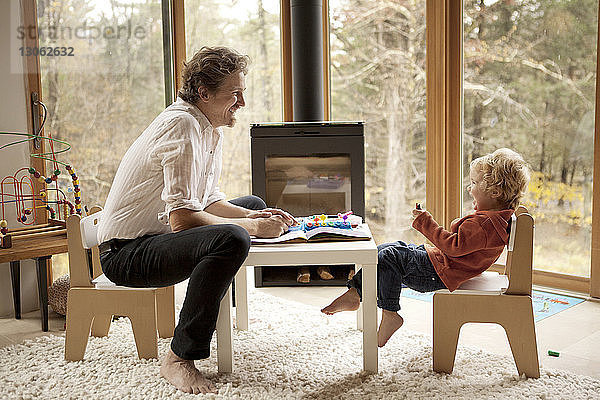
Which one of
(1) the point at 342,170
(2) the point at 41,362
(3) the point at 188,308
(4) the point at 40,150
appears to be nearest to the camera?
(3) the point at 188,308

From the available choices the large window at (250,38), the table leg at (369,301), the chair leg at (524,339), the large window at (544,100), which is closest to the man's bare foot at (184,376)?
the table leg at (369,301)

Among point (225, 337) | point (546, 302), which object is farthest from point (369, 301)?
point (546, 302)

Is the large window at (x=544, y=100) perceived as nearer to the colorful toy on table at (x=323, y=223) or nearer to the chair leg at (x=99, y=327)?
the colorful toy on table at (x=323, y=223)

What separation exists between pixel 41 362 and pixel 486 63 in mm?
2636

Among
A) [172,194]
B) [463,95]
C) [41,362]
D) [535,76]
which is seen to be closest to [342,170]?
[463,95]

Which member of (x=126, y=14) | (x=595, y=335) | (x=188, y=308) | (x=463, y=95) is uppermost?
(x=126, y=14)

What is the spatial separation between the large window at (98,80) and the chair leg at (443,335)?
2102 mm

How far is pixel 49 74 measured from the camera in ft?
A: 11.3

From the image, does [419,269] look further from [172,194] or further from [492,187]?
[172,194]

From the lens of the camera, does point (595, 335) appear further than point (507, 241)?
Yes

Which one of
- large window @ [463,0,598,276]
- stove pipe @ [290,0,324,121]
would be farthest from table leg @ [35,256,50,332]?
large window @ [463,0,598,276]

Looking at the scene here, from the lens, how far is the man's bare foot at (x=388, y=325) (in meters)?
2.47

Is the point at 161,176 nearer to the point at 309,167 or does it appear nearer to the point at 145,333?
the point at 145,333

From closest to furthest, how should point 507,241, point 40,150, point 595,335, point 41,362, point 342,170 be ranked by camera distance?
point 507,241, point 41,362, point 595,335, point 40,150, point 342,170
